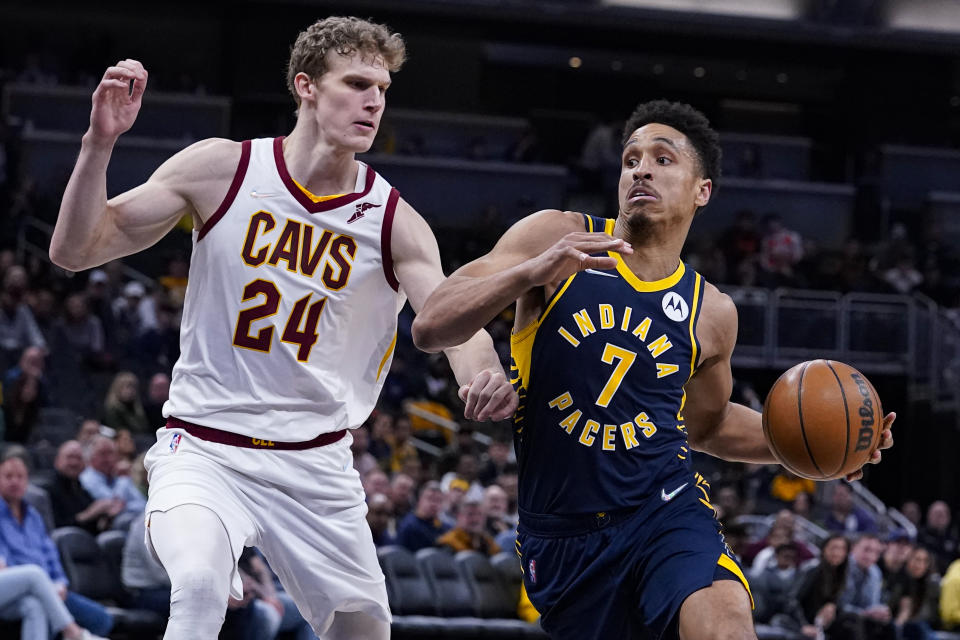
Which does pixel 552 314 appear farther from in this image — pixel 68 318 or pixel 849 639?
pixel 68 318

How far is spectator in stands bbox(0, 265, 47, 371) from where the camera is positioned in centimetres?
1430

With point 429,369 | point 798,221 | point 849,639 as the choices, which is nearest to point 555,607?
point 849,639

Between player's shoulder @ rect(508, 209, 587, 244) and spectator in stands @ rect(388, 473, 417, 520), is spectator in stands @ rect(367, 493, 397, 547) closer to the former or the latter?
spectator in stands @ rect(388, 473, 417, 520)

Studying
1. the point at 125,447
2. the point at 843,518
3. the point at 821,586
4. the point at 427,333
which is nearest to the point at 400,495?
the point at 125,447

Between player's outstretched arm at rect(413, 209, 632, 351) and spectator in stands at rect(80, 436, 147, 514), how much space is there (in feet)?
21.3

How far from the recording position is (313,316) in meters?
4.60

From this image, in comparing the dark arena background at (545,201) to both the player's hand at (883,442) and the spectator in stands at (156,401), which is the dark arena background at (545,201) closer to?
the spectator in stands at (156,401)

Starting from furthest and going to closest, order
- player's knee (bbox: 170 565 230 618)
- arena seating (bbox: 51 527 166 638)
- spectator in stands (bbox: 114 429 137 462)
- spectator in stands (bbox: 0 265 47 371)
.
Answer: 1. spectator in stands (bbox: 0 265 47 371)
2. spectator in stands (bbox: 114 429 137 462)
3. arena seating (bbox: 51 527 166 638)
4. player's knee (bbox: 170 565 230 618)

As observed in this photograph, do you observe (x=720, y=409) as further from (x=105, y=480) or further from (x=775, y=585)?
(x=775, y=585)

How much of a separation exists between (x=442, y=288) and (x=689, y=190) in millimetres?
1134

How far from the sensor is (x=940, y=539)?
14844mm

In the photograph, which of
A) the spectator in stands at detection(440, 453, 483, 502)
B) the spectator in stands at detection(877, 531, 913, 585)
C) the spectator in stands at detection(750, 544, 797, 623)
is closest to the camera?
the spectator in stands at detection(750, 544, 797, 623)

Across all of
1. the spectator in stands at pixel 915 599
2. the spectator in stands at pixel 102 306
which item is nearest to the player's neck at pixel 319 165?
the spectator in stands at pixel 915 599

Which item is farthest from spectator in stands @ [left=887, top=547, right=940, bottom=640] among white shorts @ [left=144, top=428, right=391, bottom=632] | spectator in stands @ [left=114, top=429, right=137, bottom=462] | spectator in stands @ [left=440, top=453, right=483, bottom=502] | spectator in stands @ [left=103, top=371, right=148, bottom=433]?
white shorts @ [left=144, top=428, right=391, bottom=632]
